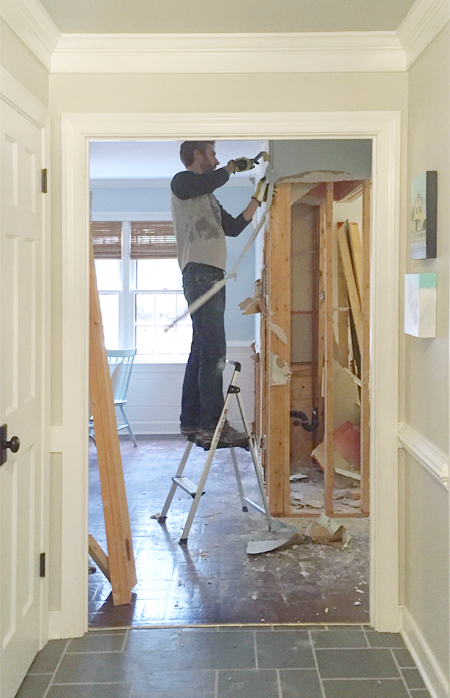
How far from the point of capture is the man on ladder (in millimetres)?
4391

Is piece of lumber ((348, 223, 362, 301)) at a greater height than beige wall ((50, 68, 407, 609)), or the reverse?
beige wall ((50, 68, 407, 609))

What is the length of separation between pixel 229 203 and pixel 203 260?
8.69ft

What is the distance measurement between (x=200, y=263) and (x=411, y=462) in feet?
7.97

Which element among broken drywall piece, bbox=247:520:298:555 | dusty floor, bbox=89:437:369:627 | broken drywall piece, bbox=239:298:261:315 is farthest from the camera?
broken drywall piece, bbox=239:298:261:315

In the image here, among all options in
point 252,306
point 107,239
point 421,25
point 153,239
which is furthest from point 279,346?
point 107,239

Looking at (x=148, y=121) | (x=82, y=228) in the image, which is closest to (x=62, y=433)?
(x=82, y=228)

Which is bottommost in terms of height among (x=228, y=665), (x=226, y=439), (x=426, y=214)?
(x=228, y=665)

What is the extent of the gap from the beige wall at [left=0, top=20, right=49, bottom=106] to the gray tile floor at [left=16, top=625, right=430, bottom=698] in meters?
2.17

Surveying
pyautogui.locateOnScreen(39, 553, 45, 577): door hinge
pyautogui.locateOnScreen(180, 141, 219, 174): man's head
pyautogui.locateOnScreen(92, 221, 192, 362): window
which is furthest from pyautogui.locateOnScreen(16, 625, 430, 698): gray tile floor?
pyautogui.locateOnScreen(92, 221, 192, 362): window

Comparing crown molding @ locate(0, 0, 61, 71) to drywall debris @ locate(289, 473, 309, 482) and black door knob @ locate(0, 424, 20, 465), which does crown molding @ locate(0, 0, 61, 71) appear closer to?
black door knob @ locate(0, 424, 20, 465)

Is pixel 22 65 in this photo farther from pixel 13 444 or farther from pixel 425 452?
pixel 425 452

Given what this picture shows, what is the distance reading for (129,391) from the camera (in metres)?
7.12

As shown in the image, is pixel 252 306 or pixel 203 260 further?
pixel 252 306

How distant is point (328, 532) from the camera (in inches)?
157
